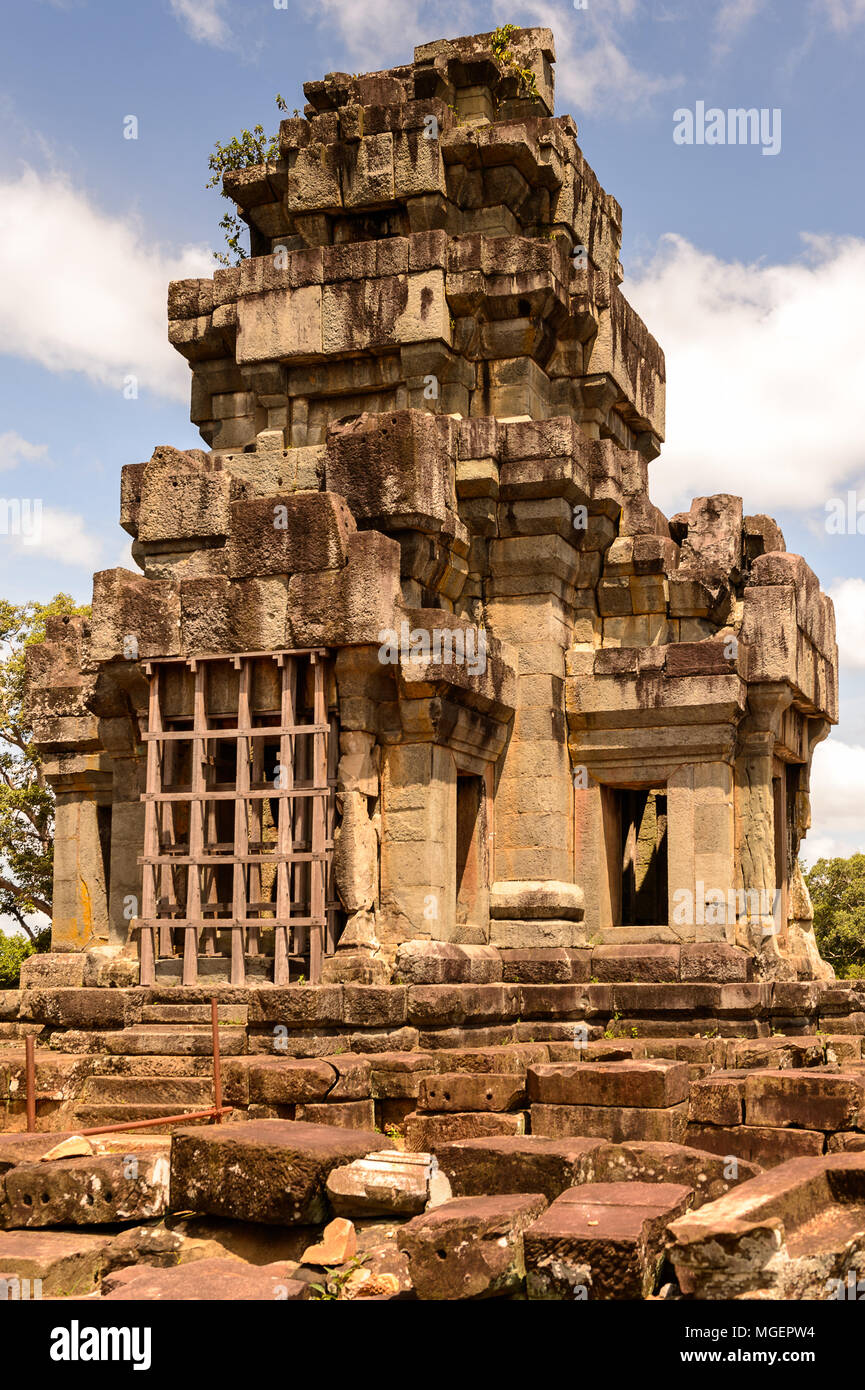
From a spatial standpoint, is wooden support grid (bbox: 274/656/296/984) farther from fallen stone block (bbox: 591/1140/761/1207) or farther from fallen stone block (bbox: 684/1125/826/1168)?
fallen stone block (bbox: 591/1140/761/1207)

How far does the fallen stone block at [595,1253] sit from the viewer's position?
655 cm

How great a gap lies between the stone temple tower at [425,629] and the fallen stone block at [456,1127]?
2.59m

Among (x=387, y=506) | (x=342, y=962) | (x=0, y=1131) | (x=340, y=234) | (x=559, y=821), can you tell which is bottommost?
(x=0, y=1131)

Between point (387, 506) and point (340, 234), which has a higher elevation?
point (340, 234)

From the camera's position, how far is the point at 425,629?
13.0 metres

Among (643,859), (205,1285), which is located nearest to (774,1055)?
(205,1285)

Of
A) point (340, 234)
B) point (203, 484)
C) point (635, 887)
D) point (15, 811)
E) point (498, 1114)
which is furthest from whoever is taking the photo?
point (15, 811)

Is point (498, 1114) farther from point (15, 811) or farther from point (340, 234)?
point (15, 811)

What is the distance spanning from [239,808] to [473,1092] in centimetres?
400

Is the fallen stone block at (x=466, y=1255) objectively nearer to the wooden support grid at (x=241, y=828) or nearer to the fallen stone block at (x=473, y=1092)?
the fallen stone block at (x=473, y=1092)

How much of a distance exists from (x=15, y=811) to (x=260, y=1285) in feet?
72.5

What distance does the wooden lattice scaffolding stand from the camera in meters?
12.7

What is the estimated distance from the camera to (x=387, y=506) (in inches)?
530

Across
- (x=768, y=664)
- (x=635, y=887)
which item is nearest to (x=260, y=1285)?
(x=768, y=664)
